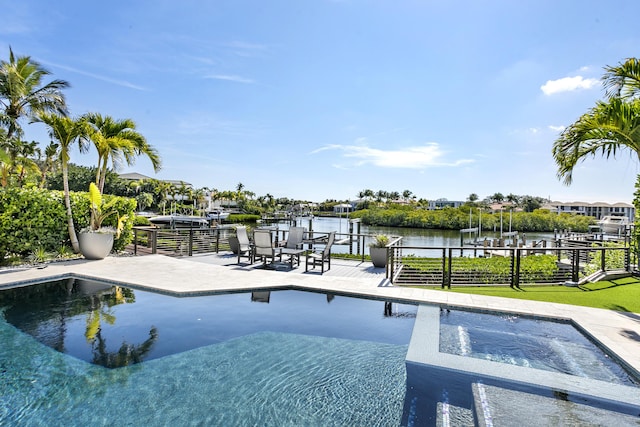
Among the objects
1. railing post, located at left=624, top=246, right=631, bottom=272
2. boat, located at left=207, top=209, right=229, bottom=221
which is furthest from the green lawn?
boat, located at left=207, top=209, right=229, bottom=221

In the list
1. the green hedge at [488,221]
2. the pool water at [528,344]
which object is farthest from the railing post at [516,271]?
the green hedge at [488,221]

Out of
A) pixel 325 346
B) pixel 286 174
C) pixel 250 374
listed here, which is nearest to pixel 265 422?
pixel 250 374

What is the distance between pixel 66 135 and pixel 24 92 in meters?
6.55

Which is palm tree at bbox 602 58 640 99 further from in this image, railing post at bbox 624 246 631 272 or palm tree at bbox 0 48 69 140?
palm tree at bbox 0 48 69 140

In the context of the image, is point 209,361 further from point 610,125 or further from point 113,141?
point 113,141

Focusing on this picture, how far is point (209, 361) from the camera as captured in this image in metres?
3.84

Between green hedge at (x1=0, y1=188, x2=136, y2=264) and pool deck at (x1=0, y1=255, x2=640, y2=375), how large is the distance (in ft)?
2.85

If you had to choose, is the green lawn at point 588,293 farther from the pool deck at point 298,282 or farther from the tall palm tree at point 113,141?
the tall palm tree at point 113,141

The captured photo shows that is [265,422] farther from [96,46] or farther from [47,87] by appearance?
[47,87]

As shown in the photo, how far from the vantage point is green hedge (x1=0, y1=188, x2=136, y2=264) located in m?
8.16

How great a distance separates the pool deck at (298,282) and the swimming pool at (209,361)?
1.13 feet

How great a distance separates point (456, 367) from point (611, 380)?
1.48 m

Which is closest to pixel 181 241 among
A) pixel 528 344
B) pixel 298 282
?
pixel 298 282

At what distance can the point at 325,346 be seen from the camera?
4363 millimetres
